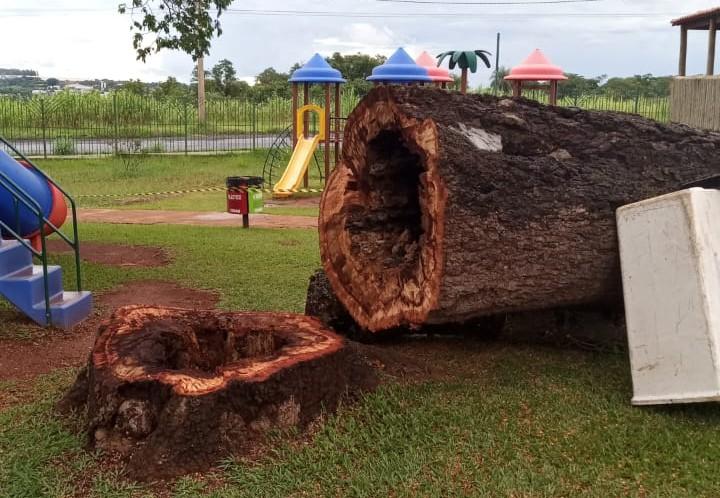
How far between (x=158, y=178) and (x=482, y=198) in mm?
15212

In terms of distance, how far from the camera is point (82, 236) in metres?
9.51

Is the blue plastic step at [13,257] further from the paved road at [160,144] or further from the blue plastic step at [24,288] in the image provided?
the paved road at [160,144]


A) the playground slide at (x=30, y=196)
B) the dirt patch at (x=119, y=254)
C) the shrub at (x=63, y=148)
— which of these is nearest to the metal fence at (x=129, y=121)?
the shrub at (x=63, y=148)

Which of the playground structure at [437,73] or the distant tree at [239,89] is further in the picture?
the distant tree at [239,89]

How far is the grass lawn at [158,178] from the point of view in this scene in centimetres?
1352

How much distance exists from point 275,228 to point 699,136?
6.90 m

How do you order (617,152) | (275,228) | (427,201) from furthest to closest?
(275,228), (617,152), (427,201)

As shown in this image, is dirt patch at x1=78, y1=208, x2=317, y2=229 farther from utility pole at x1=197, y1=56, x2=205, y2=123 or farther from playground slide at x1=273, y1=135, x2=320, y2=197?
utility pole at x1=197, y1=56, x2=205, y2=123

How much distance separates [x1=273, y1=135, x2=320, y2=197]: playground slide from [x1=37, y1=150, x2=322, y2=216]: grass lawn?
55 centimetres

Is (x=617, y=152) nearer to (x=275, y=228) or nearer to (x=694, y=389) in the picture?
(x=694, y=389)

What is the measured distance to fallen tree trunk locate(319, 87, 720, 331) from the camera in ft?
11.9

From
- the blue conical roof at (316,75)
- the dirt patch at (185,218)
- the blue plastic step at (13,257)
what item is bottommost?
the dirt patch at (185,218)

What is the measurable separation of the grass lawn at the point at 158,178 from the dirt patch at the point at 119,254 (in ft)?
12.8

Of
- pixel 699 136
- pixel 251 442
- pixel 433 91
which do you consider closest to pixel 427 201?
pixel 433 91
